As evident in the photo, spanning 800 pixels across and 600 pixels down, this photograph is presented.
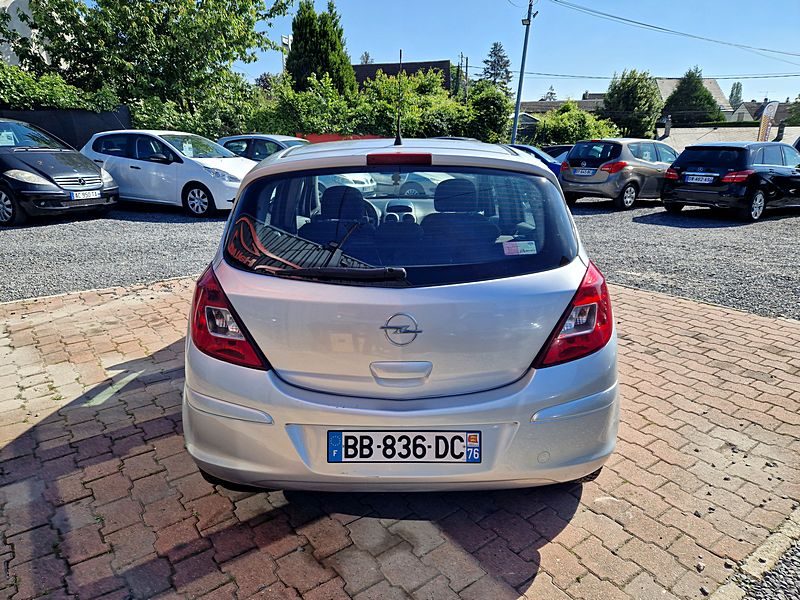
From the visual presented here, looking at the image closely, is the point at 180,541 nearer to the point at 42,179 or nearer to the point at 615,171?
the point at 42,179

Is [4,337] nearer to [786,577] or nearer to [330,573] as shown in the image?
[330,573]

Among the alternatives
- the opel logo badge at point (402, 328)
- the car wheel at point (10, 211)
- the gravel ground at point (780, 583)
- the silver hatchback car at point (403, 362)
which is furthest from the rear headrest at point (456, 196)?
the car wheel at point (10, 211)

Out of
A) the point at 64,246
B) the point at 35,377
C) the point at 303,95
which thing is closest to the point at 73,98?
the point at 303,95

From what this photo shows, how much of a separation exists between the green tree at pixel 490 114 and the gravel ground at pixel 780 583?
22.2 metres

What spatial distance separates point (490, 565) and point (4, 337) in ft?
14.4

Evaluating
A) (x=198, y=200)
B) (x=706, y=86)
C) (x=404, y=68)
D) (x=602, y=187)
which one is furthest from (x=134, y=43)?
(x=706, y=86)

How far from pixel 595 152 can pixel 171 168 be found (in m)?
9.23

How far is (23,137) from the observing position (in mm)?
9602

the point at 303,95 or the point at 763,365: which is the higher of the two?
the point at 303,95

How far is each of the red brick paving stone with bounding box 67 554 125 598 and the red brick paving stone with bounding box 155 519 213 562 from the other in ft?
0.61

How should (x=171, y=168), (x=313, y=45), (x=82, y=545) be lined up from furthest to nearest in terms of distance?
(x=313, y=45)
(x=171, y=168)
(x=82, y=545)

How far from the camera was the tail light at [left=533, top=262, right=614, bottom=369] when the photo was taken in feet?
6.66

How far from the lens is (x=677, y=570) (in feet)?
7.06

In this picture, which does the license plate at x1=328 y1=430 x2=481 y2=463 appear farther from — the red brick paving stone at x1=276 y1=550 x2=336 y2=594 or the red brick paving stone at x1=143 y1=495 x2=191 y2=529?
the red brick paving stone at x1=143 y1=495 x2=191 y2=529
